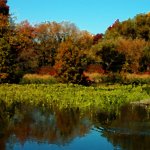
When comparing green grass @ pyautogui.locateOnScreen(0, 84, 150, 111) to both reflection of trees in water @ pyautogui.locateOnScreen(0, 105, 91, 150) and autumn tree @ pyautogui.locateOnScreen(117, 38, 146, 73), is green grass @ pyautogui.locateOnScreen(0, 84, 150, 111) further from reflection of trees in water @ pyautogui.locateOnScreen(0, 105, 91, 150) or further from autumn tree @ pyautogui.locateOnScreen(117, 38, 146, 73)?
autumn tree @ pyautogui.locateOnScreen(117, 38, 146, 73)

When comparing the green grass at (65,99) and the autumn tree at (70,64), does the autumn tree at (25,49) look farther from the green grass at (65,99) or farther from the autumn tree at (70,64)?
the green grass at (65,99)

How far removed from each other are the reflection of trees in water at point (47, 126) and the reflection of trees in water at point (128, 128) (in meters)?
0.83

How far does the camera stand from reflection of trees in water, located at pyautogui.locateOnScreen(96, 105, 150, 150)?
1446cm

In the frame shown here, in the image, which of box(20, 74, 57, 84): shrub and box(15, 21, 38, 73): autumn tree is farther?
box(15, 21, 38, 73): autumn tree

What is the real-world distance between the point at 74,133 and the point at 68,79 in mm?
22589

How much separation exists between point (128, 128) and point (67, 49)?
23445mm

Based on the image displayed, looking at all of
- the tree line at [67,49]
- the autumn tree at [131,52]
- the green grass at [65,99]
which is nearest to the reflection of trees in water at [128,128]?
the green grass at [65,99]

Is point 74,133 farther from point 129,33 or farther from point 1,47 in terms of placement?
point 129,33

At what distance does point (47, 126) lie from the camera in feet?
57.3

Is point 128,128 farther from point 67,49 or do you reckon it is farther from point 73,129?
point 67,49

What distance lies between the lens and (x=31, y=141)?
47.8 ft

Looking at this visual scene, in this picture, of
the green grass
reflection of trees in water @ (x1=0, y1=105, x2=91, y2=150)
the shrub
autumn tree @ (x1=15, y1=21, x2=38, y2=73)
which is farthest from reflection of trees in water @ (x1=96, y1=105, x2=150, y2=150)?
autumn tree @ (x1=15, y1=21, x2=38, y2=73)

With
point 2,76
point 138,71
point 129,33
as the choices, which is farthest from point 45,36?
point 2,76

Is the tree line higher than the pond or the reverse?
higher
